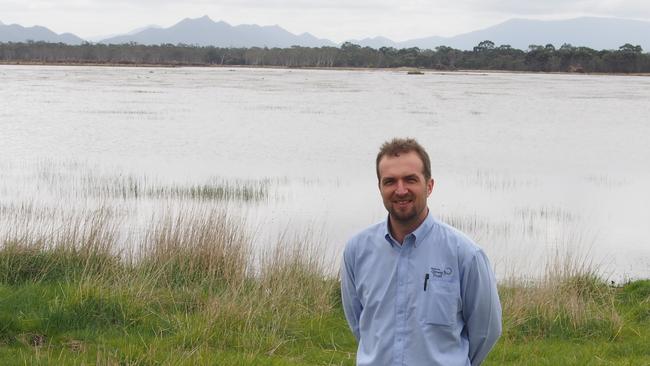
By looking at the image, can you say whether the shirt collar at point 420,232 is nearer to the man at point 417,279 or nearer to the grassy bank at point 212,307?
the man at point 417,279

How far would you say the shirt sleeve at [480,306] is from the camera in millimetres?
3219

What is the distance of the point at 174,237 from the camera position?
9500 mm

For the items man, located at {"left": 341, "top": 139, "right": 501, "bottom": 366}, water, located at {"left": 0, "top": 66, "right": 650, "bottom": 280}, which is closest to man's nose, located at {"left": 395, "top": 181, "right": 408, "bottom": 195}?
man, located at {"left": 341, "top": 139, "right": 501, "bottom": 366}

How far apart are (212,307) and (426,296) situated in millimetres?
4150

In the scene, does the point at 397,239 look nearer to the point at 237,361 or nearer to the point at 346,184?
the point at 237,361

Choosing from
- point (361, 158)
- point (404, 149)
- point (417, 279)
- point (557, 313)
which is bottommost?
point (361, 158)

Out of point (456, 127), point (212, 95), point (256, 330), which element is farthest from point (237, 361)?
point (212, 95)

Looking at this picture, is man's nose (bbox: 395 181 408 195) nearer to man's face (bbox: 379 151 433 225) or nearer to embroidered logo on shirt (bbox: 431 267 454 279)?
man's face (bbox: 379 151 433 225)

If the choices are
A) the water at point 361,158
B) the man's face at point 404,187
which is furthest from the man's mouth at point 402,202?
the water at point 361,158

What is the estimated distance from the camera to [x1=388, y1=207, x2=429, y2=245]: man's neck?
10.6 feet

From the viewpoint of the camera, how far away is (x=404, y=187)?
3.18m

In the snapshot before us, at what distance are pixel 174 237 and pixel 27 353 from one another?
3487 mm

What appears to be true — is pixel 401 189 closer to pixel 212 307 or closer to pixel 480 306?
pixel 480 306

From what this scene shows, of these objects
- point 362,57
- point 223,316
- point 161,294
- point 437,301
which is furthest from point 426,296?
point 362,57
